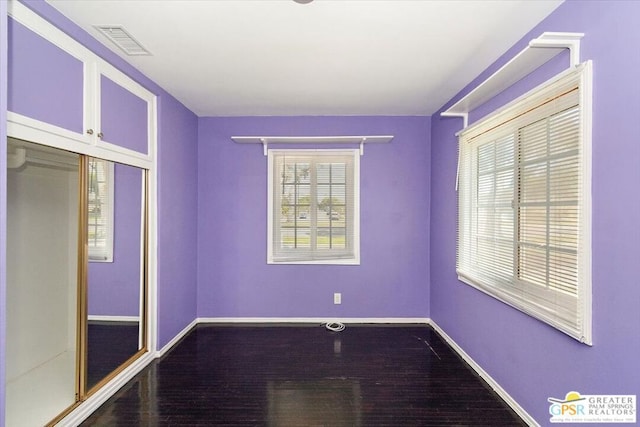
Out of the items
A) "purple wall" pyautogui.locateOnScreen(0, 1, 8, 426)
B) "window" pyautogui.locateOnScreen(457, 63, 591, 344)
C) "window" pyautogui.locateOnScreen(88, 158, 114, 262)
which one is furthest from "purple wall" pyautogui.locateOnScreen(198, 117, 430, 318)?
"purple wall" pyautogui.locateOnScreen(0, 1, 8, 426)

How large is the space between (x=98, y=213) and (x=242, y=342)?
1.85 meters

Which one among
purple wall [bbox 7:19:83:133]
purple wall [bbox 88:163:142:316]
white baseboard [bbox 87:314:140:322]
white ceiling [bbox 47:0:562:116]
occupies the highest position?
white ceiling [bbox 47:0:562:116]

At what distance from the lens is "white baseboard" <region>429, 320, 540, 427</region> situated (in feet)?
6.76

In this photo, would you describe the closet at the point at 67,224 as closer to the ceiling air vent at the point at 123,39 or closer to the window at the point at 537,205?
the ceiling air vent at the point at 123,39

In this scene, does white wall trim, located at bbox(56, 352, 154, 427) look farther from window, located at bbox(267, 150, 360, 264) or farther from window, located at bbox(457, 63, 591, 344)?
window, located at bbox(457, 63, 591, 344)

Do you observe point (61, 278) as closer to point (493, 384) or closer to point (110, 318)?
point (110, 318)

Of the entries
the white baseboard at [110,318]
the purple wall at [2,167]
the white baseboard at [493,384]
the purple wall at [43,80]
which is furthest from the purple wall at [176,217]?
the white baseboard at [493,384]

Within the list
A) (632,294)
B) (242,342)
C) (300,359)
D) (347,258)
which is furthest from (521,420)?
(242,342)

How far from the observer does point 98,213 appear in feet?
7.44

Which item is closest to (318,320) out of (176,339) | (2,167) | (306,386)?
(306,386)

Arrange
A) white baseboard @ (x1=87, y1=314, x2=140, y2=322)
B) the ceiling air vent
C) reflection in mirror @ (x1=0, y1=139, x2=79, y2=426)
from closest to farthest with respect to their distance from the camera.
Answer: reflection in mirror @ (x1=0, y1=139, x2=79, y2=426)
the ceiling air vent
white baseboard @ (x1=87, y1=314, x2=140, y2=322)

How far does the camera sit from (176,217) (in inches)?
131

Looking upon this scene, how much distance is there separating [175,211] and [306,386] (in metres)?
2.13

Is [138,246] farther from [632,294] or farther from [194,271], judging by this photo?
[632,294]
